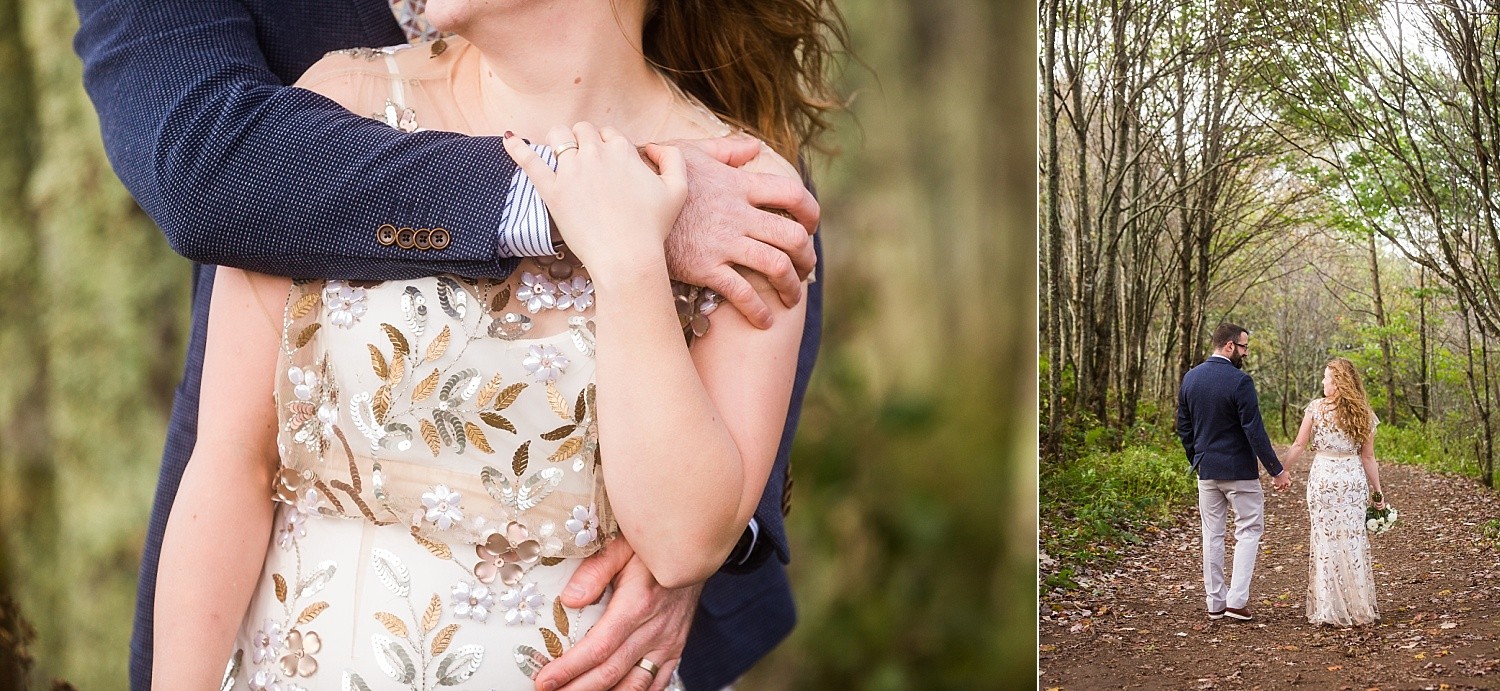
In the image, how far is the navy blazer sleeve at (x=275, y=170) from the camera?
95 cm

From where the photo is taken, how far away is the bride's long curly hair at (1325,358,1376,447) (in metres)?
1.73

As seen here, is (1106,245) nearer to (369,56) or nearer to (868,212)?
(868,212)

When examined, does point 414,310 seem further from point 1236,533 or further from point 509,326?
point 1236,533

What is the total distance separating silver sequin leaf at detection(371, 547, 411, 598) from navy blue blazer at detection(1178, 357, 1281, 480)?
1.32 meters

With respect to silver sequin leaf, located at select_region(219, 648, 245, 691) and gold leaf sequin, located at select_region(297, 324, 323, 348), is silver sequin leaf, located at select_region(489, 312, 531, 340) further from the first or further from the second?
silver sequin leaf, located at select_region(219, 648, 245, 691)

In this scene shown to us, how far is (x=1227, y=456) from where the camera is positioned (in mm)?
1826

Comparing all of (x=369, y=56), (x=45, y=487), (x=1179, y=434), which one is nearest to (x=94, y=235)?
(x=45, y=487)

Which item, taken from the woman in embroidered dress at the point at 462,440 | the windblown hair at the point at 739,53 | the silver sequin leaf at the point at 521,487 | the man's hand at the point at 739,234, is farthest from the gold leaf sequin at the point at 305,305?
the windblown hair at the point at 739,53

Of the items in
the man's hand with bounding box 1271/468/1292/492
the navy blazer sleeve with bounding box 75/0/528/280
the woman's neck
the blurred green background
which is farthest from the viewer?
the blurred green background

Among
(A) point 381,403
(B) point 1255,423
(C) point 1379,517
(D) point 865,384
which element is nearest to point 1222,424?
(B) point 1255,423

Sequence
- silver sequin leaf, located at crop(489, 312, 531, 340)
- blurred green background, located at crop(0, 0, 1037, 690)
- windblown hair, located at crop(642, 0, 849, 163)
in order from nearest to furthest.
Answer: silver sequin leaf, located at crop(489, 312, 531, 340), windblown hair, located at crop(642, 0, 849, 163), blurred green background, located at crop(0, 0, 1037, 690)

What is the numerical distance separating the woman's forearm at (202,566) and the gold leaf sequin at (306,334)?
14 cm

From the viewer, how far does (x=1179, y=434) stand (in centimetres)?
186

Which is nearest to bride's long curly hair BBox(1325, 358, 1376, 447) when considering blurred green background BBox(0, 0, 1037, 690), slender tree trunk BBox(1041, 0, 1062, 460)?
slender tree trunk BBox(1041, 0, 1062, 460)
